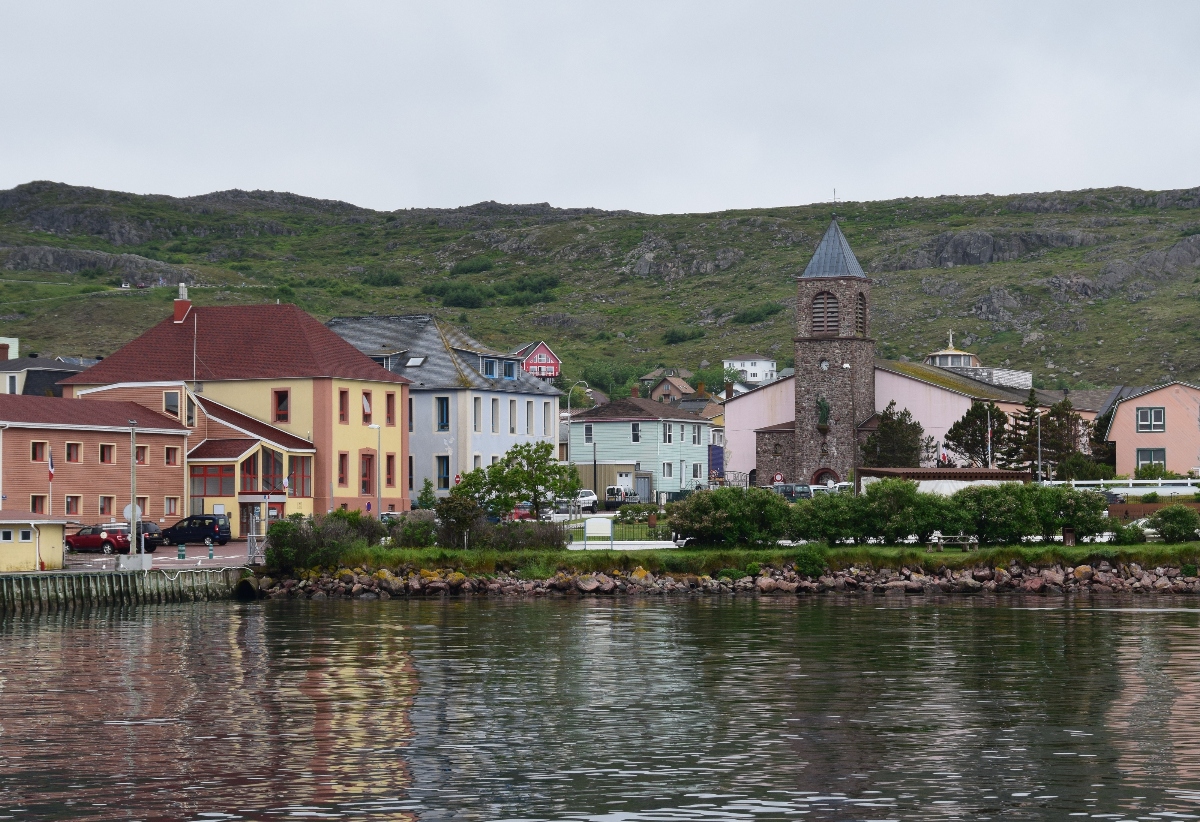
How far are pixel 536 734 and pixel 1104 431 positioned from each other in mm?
86123

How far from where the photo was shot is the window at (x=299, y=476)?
251 ft

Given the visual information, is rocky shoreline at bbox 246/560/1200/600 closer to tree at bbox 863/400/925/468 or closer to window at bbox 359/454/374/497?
window at bbox 359/454/374/497

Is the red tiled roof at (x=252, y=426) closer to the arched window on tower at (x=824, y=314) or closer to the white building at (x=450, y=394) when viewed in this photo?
the white building at (x=450, y=394)

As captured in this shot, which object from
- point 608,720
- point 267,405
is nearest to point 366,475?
point 267,405

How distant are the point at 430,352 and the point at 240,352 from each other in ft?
43.3

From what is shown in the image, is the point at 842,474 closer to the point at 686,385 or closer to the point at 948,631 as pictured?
the point at 948,631

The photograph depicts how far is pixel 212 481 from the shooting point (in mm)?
75000

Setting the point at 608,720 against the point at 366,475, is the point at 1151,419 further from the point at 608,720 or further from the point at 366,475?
the point at 608,720

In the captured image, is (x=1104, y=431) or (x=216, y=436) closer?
(x=216, y=436)

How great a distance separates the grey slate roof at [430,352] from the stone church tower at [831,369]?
20.9m

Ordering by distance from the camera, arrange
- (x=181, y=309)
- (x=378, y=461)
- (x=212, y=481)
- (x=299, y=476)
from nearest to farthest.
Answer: (x=212, y=481)
(x=299, y=476)
(x=378, y=461)
(x=181, y=309)

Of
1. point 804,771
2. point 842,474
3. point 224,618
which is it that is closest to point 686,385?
point 842,474

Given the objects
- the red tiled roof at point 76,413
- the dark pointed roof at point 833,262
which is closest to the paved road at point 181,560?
the red tiled roof at point 76,413

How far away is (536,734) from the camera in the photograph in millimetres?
28250
